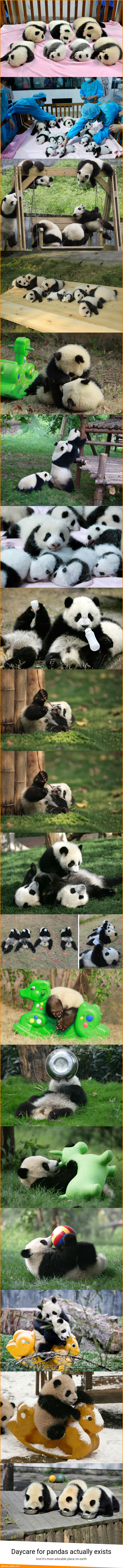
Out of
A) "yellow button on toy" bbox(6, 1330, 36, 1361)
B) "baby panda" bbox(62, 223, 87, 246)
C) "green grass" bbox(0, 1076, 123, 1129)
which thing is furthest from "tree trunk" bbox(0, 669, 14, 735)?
"yellow button on toy" bbox(6, 1330, 36, 1361)

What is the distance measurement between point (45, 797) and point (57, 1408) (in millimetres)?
2274

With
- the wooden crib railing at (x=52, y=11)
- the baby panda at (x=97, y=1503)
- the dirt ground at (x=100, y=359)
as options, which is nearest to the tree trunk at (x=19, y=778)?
the dirt ground at (x=100, y=359)

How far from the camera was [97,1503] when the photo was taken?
12.4 ft

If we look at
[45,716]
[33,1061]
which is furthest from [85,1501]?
[45,716]

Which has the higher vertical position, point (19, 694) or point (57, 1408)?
point (19, 694)

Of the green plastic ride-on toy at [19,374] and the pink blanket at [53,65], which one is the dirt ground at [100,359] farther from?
the pink blanket at [53,65]

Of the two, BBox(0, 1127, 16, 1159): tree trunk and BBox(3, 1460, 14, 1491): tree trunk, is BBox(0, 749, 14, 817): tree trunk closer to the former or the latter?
BBox(0, 1127, 16, 1159): tree trunk

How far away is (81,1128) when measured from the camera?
4.06 m

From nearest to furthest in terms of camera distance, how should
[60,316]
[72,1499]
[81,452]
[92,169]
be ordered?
[72,1499] → [81,452] → [60,316] → [92,169]

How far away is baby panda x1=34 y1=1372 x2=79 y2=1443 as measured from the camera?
3.79 metres

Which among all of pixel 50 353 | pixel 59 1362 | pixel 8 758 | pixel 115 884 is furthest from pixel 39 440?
pixel 59 1362

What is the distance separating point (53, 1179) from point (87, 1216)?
185 millimetres

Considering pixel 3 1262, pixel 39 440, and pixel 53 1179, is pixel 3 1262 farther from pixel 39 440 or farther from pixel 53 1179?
pixel 39 440

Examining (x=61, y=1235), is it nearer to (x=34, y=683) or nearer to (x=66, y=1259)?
(x=66, y=1259)
